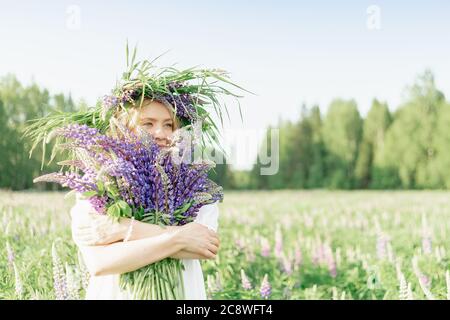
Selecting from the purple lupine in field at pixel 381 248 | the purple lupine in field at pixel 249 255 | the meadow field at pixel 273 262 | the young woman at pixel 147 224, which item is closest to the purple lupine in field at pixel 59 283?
the meadow field at pixel 273 262

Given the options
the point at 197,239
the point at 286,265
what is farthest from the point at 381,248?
the point at 197,239

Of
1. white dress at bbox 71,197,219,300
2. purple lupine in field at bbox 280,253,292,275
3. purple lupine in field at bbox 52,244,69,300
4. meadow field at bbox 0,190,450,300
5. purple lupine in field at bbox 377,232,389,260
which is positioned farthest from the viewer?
purple lupine in field at bbox 377,232,389,260

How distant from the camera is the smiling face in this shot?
2672 millimetres

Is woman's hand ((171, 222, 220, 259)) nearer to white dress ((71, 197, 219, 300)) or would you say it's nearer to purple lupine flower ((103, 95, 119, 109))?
white dress ((71, 197, 219, 300))

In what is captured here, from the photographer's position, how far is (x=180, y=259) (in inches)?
97.3

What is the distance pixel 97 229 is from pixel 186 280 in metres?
0.46

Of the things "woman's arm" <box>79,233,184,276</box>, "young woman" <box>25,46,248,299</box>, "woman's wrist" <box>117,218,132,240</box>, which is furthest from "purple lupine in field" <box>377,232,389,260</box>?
"woman's wrist" <box>117,218,132,240</box>

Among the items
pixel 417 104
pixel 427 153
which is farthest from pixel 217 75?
pixel 417 104

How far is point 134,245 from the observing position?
2297 mm

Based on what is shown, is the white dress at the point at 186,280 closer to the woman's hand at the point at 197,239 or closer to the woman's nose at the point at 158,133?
the woman's hand at the point at 197,239

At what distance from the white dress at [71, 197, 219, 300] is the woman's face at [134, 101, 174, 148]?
1.28ft

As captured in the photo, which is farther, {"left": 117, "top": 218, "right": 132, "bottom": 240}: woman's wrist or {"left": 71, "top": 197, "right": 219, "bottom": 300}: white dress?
{"left": 71, "top": 197, "right": 219, "bottom": 300}: white dress

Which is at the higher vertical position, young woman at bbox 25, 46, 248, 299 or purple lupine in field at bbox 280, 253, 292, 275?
young woman at bbox 25, 46, 248, 299

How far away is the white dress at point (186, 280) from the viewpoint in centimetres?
248
